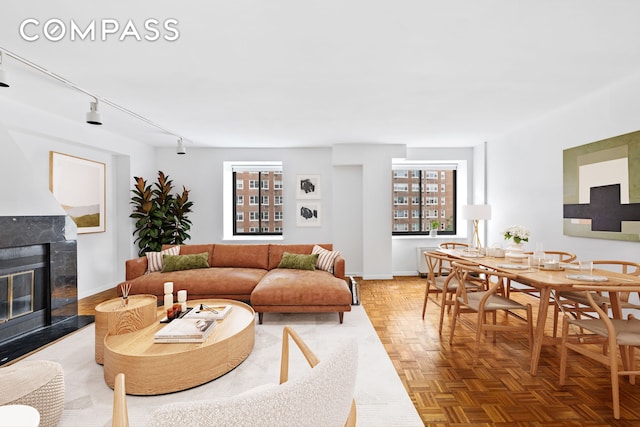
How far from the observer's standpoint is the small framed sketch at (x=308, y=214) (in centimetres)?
650

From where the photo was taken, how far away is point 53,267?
379cm

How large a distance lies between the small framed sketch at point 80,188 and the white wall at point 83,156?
4.2 inches

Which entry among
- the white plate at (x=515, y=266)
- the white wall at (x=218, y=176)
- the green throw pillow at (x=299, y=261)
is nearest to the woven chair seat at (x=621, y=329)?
the white plate at (x=515, y=266)

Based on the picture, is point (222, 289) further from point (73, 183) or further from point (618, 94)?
point (618, 94)

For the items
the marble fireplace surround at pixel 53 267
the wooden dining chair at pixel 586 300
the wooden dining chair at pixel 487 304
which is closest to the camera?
the wooden dining chair at pixel 487 304

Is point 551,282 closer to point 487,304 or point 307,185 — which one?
point 487,304

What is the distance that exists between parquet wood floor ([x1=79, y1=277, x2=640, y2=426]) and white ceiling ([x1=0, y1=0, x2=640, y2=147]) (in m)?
2.64

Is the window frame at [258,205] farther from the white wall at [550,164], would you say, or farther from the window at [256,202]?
the white wall at [550,164]

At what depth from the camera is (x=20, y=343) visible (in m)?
3.10

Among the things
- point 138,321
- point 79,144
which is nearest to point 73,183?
point 79,144

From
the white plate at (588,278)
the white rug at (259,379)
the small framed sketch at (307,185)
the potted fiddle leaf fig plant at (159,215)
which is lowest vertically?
the white rug at (259,379)

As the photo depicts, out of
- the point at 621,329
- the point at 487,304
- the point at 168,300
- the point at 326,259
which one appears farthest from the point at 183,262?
the point at 621,329

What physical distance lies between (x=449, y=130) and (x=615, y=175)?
90.4 inches

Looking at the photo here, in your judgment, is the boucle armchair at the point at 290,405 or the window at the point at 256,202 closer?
the boucle armchair at the point at 290,405
